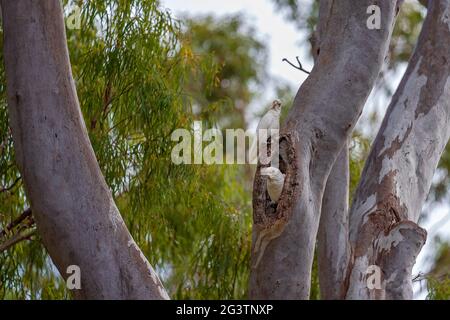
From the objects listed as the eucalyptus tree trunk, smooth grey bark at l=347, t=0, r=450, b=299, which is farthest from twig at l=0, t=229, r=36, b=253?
smooth grey bark at l=347, t=0, r=450, b=299

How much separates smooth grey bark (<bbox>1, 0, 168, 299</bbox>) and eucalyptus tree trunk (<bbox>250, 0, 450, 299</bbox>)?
47 cm

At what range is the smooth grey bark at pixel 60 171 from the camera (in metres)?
3.28

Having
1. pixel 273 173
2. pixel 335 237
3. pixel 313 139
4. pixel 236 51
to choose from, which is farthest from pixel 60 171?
pixel 236 51

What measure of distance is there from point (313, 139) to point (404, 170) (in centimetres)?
58

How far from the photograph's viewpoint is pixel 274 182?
3348 mm

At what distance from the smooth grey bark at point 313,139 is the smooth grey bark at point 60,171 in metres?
0.42

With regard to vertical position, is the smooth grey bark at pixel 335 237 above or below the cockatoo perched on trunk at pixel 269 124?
below

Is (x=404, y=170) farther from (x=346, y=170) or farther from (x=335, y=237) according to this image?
(x=335, y=237)

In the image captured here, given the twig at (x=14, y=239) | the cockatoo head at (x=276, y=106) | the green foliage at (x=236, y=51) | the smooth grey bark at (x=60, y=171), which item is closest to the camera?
the smooth grey bark at (x=60, y=171)

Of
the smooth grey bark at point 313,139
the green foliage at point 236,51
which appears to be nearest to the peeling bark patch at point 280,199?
the smooth grey bark at point 313,139

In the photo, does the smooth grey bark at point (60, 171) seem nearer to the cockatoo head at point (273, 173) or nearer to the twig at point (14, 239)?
the cockatoo head at point (273, 173)

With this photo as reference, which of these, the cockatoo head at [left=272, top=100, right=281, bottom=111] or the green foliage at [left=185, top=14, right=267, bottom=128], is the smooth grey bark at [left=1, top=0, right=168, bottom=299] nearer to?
the cockatoo head at [left=272, top=100, right=281, bottom=111]

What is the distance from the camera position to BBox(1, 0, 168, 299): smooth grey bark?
129 inches

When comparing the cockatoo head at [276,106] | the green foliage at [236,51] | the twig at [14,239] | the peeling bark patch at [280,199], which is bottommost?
the peeling bark patch at [280,199]
